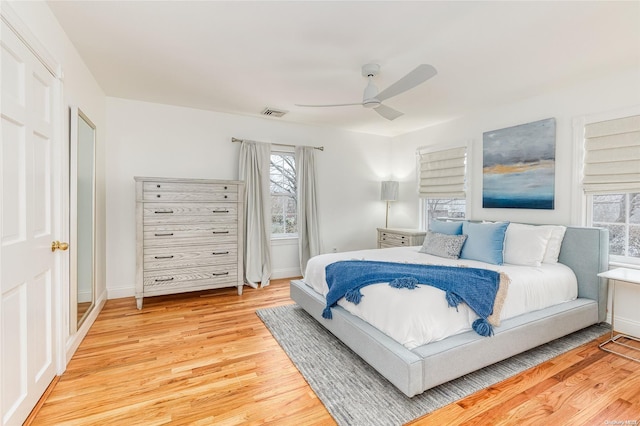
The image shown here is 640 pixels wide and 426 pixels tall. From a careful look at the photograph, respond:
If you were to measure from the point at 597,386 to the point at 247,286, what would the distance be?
383 cm

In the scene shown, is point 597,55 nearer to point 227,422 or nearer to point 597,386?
point 597,386

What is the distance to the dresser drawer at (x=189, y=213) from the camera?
3.57m

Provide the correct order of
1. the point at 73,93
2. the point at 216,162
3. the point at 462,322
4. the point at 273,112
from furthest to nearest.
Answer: the point at 216,162
the point at 273,112
the point at 73,93
the point at 462,322

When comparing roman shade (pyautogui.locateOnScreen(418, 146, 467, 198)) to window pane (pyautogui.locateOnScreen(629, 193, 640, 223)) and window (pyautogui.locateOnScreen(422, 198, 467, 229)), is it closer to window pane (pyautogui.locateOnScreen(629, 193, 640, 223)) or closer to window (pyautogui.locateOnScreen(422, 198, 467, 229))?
window (pyautogui.locateOnScreen(422, 198, 467, 229))

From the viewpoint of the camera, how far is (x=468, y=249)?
338cm

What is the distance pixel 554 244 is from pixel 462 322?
1784 millimetres

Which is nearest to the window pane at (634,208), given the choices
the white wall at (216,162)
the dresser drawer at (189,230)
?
the white wall at (216,162)

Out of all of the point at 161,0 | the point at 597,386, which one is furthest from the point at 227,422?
the point at 161,0

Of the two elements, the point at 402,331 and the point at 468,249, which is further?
the point at 468,249

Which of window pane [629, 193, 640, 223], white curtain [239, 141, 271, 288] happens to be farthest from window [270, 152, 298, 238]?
window pane [629, 193, 640, 223]

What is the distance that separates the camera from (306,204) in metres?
4.95

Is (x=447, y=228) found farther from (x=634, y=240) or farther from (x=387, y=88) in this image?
(x=387, y=88)

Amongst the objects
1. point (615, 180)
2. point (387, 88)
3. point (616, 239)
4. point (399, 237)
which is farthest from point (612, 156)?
point (399, 237)

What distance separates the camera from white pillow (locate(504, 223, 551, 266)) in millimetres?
3033
